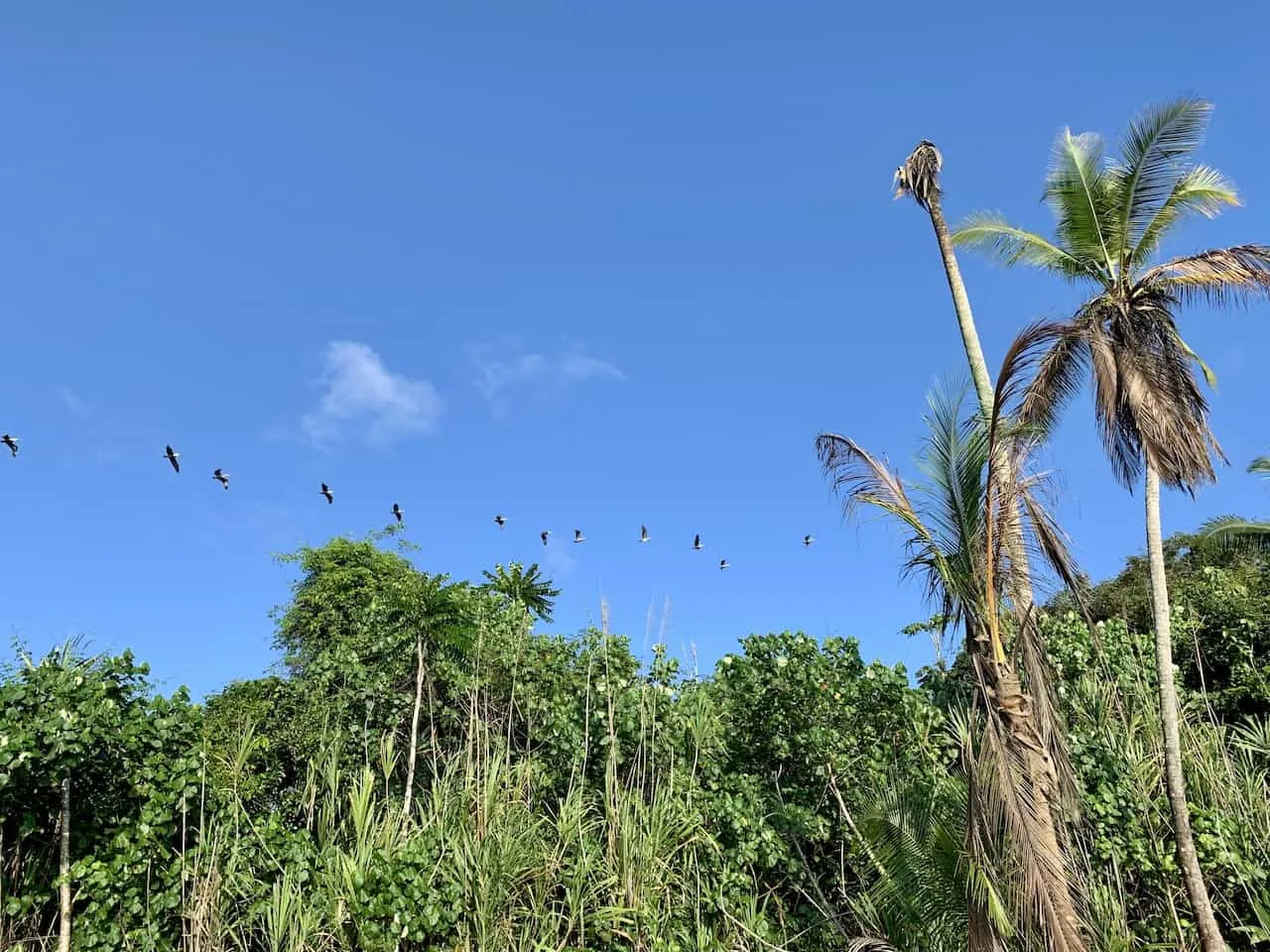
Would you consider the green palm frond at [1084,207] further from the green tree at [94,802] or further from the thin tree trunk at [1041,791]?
the green tree at [94,802]

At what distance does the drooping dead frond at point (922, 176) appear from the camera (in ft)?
38.1

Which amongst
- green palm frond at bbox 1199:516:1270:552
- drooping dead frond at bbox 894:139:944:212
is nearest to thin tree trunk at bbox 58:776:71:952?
drooping dead frond at bbox 894:139:944:212

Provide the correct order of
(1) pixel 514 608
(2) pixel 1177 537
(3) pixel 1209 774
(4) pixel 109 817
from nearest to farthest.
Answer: (4) pixel 109 817 < (3) pixel 1209 774 < (1) pixel 514 608 < (2) pixel 1177 537

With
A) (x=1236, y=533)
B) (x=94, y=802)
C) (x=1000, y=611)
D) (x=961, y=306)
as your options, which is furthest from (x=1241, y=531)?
(x=94, y=802)

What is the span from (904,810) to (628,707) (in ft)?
11.7

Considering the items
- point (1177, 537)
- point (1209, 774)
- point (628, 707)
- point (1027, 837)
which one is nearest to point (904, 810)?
point (1027, 837)

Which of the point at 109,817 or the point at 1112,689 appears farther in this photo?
the point at 1112,689

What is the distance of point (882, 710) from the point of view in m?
10.2

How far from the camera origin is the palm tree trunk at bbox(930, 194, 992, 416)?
1049 cm

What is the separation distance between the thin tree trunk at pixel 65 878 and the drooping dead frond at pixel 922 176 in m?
11.6

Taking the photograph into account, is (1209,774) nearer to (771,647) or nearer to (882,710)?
(882,710)

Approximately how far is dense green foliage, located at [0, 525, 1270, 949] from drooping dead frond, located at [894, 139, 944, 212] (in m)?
5.99

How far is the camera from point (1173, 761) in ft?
24.9

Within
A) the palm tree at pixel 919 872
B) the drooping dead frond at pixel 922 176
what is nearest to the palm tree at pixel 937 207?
the drooping dead frond at pixel 922 176
